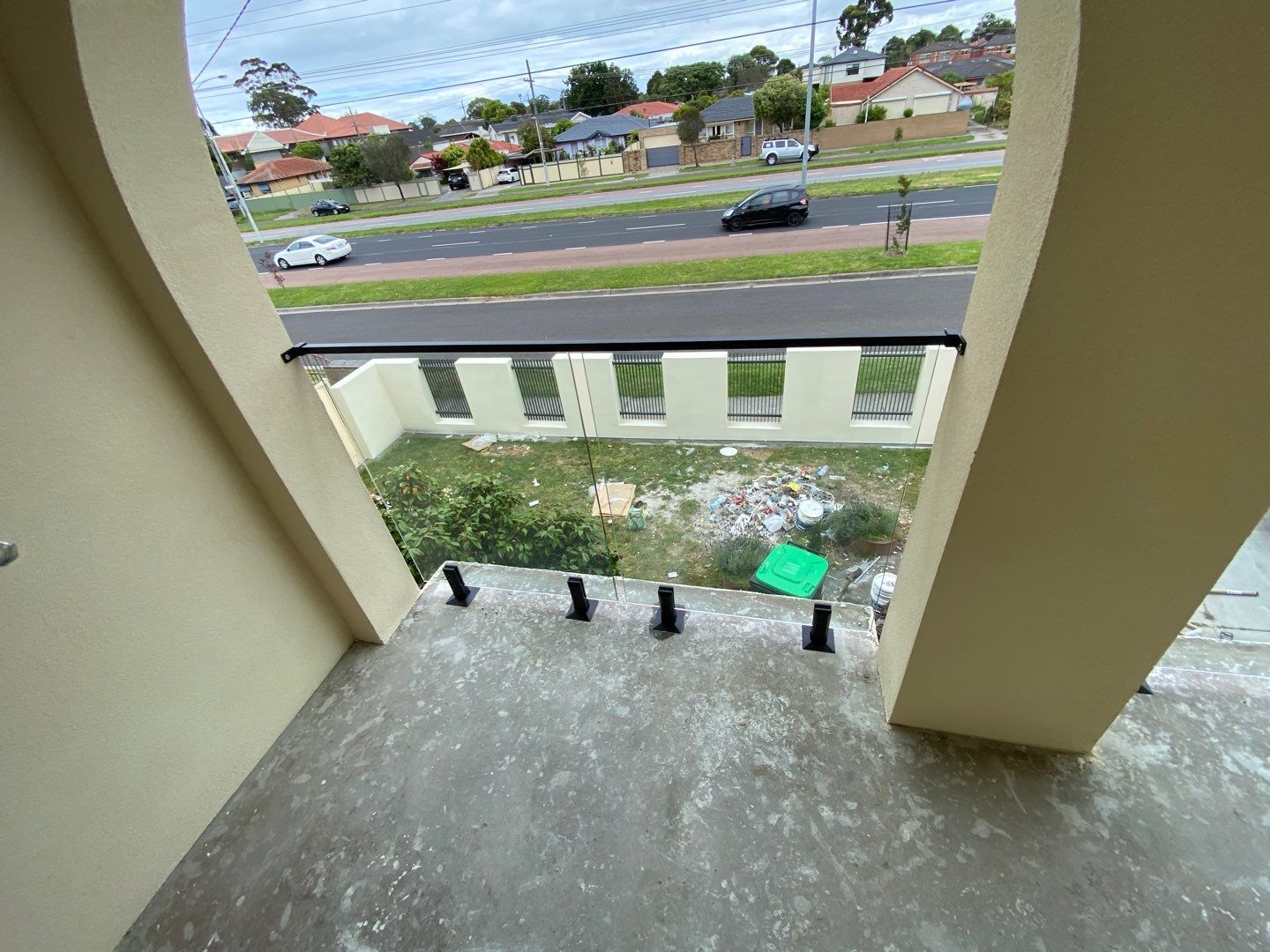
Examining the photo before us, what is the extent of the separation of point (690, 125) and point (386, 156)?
3572mm

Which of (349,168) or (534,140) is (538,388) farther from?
(534,140)

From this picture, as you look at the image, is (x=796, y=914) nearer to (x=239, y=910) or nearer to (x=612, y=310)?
(x=239, y=910)

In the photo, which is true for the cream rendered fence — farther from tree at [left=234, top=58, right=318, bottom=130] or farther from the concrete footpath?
the concrete footpath

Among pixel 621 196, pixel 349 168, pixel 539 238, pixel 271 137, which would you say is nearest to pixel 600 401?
pixel 271 137

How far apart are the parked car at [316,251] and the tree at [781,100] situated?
25.9ft

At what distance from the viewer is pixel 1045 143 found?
0.67 m

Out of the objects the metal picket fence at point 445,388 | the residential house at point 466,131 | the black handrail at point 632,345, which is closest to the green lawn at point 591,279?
the residential house at point 466,131

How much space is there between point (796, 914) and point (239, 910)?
137cm

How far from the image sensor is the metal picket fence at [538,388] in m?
1.54

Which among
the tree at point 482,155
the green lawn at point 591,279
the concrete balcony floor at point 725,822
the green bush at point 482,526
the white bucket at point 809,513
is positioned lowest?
the green lawn at point 591,279

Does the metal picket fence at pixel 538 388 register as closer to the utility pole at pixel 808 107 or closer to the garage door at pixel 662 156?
the utility pole at pixel 808 107

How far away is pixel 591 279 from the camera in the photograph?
28.1ft

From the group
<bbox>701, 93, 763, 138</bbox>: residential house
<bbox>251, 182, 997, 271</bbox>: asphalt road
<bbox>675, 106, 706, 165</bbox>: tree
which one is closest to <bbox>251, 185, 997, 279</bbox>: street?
<bbox>251, 182, 997, 271</bbox>: asphalt road

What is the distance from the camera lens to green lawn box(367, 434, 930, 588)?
5.69 ft
